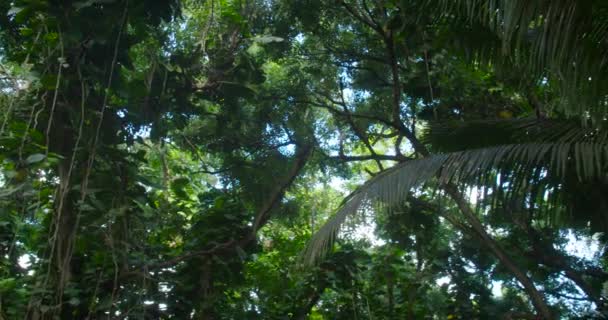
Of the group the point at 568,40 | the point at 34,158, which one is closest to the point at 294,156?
the point at 34,158

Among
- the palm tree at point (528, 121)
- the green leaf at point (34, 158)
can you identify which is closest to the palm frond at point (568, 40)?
the palm tree at point (528, 121)

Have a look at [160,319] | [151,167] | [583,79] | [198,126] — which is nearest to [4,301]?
[160,319]

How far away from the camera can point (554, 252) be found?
553cm

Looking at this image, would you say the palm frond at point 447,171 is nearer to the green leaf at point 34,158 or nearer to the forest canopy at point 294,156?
the forest canopy at point 294,156

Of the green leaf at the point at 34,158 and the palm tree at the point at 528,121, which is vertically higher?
the palm tree at the point at 528,121

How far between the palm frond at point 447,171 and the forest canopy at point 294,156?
12 mm

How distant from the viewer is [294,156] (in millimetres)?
5648

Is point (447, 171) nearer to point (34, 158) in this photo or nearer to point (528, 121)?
point (528, 121)

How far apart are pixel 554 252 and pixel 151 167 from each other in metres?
3.72

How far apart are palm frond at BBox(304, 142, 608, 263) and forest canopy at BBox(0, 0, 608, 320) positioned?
0.04ft

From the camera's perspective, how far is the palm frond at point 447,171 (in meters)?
3.05

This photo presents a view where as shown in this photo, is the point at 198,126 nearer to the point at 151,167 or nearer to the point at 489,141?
the point at 151,167

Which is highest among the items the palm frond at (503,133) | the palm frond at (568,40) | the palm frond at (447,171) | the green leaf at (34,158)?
the palm frond at (503,133)

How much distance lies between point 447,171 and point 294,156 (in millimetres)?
2632
